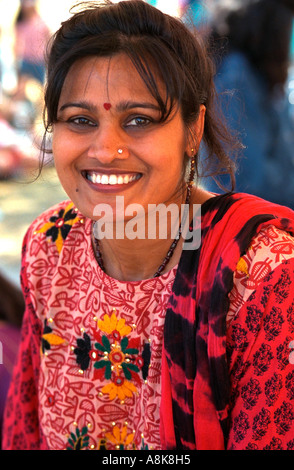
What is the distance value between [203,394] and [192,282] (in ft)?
→ 0.65

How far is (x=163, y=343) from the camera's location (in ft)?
3.26

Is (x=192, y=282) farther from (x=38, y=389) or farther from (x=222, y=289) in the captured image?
(x=38, y=389)

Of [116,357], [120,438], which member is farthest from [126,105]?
[120,438]

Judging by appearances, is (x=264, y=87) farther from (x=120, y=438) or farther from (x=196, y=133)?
(x=120, y=438)

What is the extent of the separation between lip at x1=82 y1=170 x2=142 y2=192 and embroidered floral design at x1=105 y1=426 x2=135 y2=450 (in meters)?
0.53

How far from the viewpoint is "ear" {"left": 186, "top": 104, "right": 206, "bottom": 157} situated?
102 centimetres

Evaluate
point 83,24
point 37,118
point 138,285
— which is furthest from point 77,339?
point 83,24

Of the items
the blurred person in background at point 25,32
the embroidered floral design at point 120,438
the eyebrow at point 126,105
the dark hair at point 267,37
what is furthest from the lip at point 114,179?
the blurred person in background at point 25,32

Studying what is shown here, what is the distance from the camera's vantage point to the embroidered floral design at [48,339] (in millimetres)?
1202

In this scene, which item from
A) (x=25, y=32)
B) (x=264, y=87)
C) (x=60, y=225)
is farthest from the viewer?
(x=25, y=32)

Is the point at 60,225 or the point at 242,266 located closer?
the point at 242,266

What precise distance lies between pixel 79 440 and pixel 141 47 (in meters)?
0.83

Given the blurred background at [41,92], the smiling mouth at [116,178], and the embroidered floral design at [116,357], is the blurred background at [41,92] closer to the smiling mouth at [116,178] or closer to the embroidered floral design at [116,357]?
the smiling mouth at [116,178]

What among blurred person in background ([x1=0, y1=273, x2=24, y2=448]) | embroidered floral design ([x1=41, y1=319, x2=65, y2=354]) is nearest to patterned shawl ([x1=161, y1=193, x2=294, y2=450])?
embroidered floral design ([x1=41, y1=319, x2=65, y2=354])
